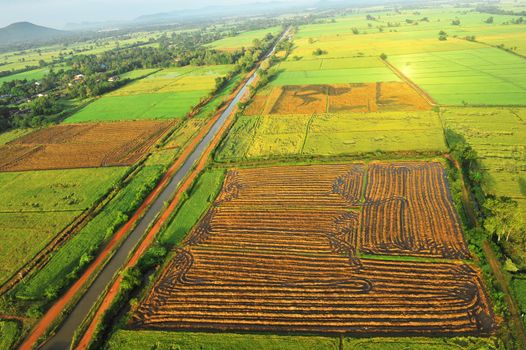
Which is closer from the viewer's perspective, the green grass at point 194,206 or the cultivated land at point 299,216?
the cultivated land at point 299,216

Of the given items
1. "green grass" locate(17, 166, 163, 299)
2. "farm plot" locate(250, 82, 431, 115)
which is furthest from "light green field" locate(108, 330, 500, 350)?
"farm plot" locate(250, 82, 431, 115)

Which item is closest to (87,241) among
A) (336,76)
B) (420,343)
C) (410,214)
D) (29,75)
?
(420,343)

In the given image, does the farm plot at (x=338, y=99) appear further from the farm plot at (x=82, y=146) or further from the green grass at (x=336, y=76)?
the farm plot at (x=82, y=146)

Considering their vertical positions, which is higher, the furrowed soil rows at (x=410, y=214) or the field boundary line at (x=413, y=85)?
the field boundary line at (x=413, y=85)

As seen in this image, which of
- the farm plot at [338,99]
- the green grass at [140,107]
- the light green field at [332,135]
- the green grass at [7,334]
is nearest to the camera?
the green grass at [7,334]

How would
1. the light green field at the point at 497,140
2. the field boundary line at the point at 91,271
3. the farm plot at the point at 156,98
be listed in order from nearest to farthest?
the field boundary line at the point at 91,271, the light green field at the point at 497,140, the farm plot at the point at 156,98

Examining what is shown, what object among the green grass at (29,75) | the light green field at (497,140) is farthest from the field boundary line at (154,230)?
the green grass at (29,75)
